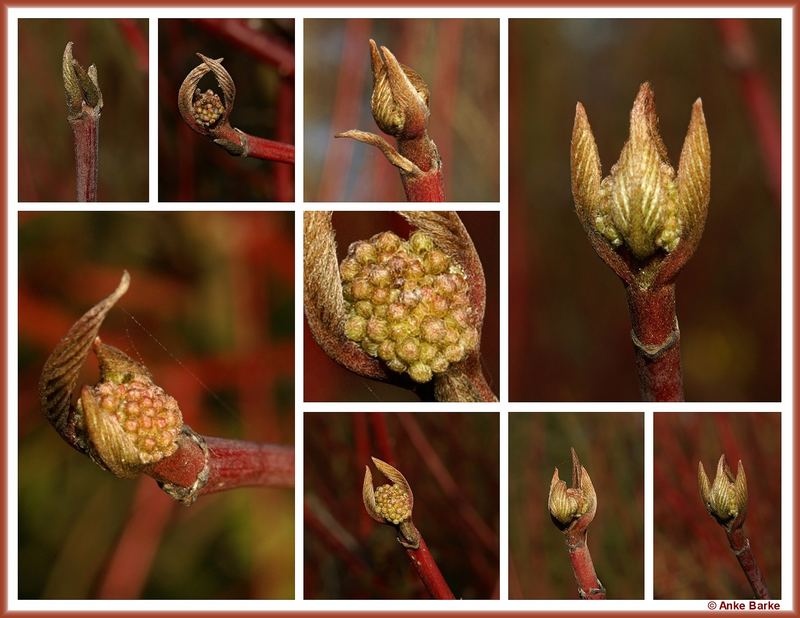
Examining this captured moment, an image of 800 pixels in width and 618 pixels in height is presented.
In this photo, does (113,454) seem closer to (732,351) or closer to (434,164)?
(434,164)

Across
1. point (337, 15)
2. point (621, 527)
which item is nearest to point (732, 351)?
point (621, 527)

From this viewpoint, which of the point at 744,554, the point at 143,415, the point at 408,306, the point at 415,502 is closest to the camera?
the point at 143,415

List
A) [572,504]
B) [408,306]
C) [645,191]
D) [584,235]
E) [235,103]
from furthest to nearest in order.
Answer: [584,235]
[235,103]
[572,504]
[408,306]
[645,191]

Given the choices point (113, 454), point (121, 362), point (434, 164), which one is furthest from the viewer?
point (434, 164)

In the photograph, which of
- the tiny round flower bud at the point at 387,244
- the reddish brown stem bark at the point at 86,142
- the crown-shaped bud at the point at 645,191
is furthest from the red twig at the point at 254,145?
the crown-shaped bud at the point at 645,191

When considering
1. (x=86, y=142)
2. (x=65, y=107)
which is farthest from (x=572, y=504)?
(x=65, y=107)

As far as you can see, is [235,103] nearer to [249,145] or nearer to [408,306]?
[249,145]
